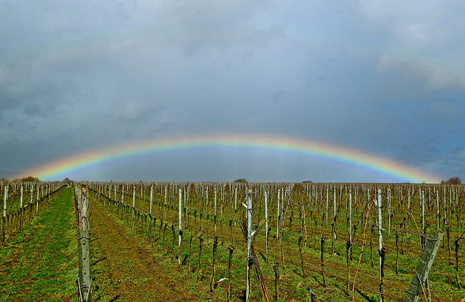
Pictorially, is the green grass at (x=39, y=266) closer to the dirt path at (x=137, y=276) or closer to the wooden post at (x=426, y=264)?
the dirt path at (x=137, y=276)

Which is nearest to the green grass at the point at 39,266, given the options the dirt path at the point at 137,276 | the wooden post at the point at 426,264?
the dirt path at the point at 137,276

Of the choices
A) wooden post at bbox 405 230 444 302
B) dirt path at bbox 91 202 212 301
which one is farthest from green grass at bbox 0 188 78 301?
wooden post at bbox 405 230 444 302

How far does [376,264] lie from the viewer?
11.7 m

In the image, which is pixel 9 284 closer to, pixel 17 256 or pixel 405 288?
pixel 17 256

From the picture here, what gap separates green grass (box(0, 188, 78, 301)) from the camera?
824cm

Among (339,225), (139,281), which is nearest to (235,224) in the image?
(339,225)

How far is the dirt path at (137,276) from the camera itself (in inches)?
318

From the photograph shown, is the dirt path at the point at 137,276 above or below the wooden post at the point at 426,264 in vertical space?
below

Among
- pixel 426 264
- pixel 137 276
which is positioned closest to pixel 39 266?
pixel 137 276

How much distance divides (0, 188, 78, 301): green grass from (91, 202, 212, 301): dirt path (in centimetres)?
87

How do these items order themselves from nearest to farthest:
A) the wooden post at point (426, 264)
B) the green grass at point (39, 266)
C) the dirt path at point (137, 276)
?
the wooden post at point (426, 264)
the dirt path at point (137, 276)
the green grass at point (39, 266)

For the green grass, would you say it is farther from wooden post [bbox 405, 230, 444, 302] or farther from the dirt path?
wooden post [bbox 405, 230, 444, 302]

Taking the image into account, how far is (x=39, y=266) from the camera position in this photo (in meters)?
10.6

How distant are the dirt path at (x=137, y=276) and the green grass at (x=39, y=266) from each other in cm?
87
